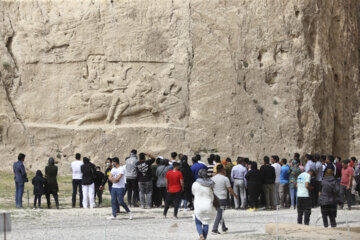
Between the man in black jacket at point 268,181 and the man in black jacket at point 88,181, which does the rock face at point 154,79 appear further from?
the man in black jacket at point 88,181

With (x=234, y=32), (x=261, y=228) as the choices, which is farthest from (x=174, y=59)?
(x=261, y=228)

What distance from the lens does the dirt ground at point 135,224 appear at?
14.7 meters

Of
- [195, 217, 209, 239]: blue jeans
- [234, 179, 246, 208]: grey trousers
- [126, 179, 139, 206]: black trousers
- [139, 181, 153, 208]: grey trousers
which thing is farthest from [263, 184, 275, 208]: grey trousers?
[195, 217, 209, 239]: blue jeans

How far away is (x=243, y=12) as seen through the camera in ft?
95.3

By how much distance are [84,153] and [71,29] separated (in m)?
5.07

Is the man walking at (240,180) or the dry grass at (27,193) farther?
the dry grass at (27,193)

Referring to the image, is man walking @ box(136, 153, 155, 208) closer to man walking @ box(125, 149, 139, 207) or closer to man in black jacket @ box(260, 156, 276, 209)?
man walking @ box(125, 149, 139, 207)

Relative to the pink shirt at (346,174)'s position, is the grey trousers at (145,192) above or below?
below

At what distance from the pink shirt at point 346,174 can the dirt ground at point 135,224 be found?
0.84m

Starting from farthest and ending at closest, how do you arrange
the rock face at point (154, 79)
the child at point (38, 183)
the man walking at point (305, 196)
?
the rock face at point (154, 79)
the child at point (38, 183)
the man walking at point (305, 196)

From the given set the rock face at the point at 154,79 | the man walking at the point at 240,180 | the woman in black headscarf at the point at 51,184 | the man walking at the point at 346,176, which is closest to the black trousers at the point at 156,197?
the man walking at the point at 240,180

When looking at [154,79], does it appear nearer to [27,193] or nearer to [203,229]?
[27,193]

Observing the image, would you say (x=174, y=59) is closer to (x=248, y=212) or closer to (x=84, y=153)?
(x=84, y=153)

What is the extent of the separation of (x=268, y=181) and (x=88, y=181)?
5158 mm
